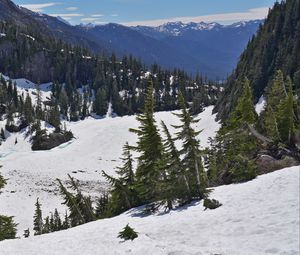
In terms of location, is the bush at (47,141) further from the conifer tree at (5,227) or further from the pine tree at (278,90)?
the pine tree at (278,90)

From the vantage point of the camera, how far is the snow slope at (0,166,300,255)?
57.8ft

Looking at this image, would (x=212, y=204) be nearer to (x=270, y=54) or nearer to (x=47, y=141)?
(x=47, y=141)

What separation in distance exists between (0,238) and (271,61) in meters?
104

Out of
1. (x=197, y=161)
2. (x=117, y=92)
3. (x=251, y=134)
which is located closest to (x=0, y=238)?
(x=197, y=161)

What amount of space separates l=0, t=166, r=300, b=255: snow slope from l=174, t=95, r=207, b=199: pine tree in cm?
135

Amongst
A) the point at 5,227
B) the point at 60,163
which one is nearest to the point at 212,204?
the point at 5,227

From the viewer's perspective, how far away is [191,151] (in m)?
29.0

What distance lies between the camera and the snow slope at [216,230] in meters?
17.6

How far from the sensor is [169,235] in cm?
A: 2172

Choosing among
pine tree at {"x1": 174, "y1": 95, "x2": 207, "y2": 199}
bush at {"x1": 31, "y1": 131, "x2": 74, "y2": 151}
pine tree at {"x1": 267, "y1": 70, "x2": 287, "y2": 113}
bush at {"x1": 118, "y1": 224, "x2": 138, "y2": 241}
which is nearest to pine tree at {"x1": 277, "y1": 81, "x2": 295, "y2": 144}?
pine tree at {"x1": 267, "y1": 70, "x2": 287, "y2": 113}

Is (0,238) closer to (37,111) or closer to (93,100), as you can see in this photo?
(37,111)

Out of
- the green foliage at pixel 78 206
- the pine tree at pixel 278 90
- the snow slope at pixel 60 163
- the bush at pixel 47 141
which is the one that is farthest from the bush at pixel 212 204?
the bush at pixel 47 141

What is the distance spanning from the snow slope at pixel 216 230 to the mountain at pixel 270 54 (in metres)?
83.9

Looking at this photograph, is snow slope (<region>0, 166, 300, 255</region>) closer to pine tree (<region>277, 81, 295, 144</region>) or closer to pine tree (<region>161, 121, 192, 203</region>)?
pine tree (<region>161, 121, 192, 203</region>)
